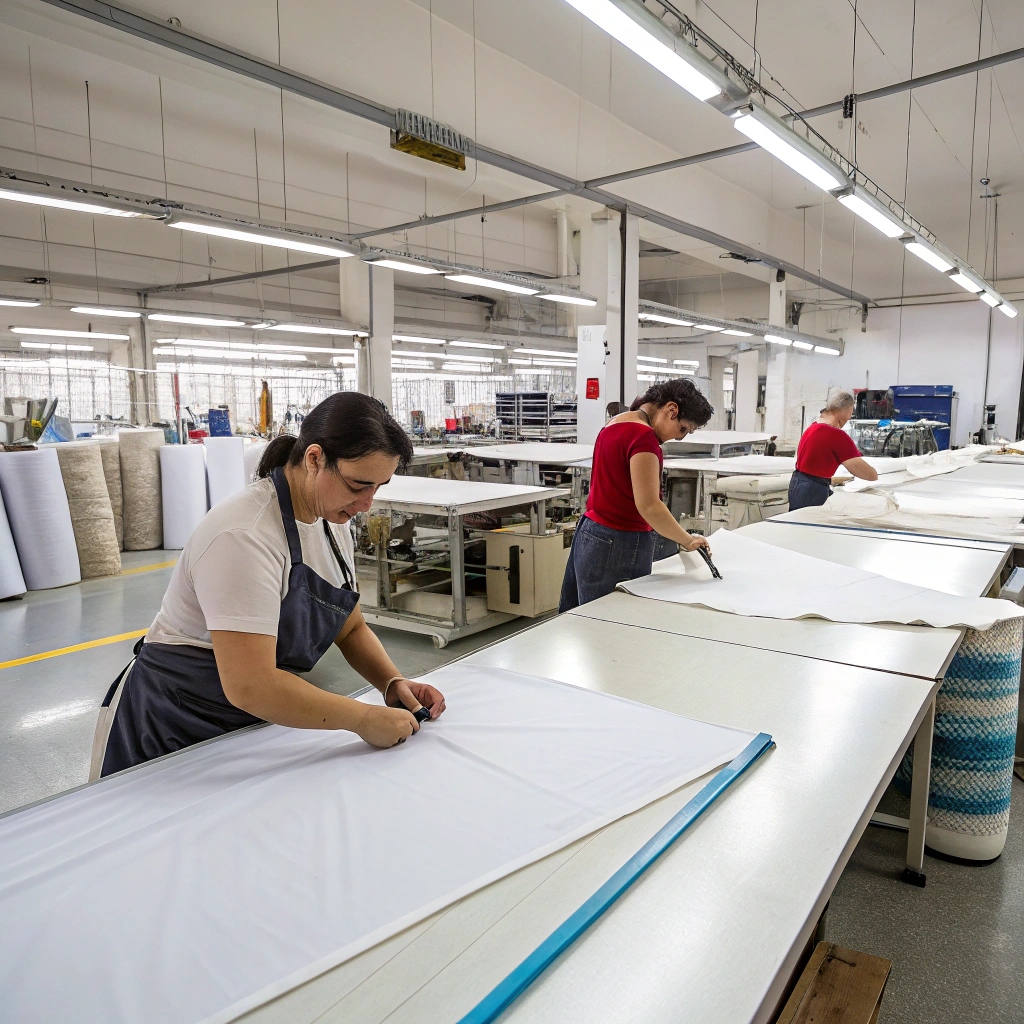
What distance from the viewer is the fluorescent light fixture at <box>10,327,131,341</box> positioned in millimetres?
10295

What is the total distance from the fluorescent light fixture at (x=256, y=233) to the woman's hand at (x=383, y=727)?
4.56m

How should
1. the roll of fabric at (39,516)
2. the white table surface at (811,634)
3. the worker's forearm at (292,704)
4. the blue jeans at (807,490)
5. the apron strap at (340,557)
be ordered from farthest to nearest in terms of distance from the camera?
the roll of fabric at (39,516), the blue jeans at (807,490), the white table surface at (811,634), the apron strap at (340,557), the worker's forearm at (292,704)

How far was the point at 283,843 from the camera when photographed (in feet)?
3.33

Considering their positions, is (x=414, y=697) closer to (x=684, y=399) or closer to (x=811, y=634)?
(x=811, y=634)

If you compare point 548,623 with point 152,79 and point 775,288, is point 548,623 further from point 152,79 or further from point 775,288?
point 775,288

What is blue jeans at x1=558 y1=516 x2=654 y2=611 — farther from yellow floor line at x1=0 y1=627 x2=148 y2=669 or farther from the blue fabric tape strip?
yellow floor line at x1=0 y1=627 x2=148 y2=669

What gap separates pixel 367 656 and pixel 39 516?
512cm

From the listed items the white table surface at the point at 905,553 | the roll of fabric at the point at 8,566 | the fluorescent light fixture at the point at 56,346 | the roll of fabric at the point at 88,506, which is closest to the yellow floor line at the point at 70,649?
the roll of fabric at the point at 8,566

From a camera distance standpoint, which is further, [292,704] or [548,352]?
[548,352]

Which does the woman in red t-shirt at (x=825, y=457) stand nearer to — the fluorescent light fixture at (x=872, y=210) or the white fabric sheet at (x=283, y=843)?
the fluorescent light fixture at (x=872, y=210)

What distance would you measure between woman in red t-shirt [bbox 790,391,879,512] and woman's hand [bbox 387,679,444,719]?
156 inches

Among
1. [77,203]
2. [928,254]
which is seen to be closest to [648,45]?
[77,203]

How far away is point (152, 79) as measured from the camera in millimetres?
5652

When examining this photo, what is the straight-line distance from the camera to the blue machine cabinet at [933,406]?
1412 centimetres
